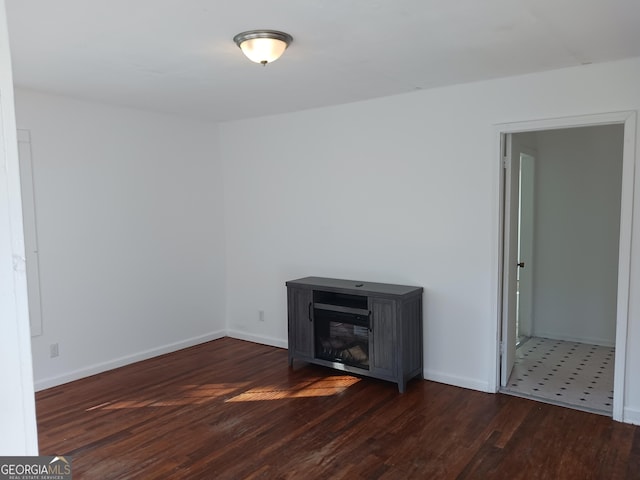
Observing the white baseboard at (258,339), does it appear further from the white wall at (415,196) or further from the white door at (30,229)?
the white door at (30,229)

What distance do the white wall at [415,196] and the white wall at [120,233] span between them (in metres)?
0.56

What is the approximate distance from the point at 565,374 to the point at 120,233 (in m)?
4.26

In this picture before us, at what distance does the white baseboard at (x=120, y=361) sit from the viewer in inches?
161

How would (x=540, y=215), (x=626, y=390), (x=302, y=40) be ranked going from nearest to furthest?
1. (x=302, y=40)
2. (x=626, y=390)
3. (x=540, y=215)

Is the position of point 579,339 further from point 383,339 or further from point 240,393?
point 240,393

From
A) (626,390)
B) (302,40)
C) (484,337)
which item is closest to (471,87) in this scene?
(302,40)

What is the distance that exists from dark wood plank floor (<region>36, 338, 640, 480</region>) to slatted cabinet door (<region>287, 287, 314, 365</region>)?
22 cm

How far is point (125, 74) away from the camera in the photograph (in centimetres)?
339

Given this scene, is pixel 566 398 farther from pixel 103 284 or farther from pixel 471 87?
pixel 103 284

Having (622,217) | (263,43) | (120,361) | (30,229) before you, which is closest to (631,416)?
(622,217)

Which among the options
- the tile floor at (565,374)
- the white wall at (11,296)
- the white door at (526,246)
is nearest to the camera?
the white wall at (11,296)

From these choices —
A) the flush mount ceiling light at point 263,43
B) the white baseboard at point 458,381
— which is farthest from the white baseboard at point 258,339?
the flush mount ceiling light at point 263,43

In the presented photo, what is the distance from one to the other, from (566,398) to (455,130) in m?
2.25

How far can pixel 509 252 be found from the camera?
388cm
